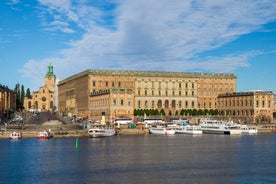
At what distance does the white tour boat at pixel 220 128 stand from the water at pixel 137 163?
38112 mm

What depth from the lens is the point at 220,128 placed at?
129 metres

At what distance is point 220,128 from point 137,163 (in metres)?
68.3

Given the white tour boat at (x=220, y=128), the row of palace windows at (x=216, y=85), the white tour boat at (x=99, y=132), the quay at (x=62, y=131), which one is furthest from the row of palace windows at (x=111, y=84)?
the white tour boat at (x=99, y=132)

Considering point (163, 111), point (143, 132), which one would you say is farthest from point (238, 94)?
point (143, 132)

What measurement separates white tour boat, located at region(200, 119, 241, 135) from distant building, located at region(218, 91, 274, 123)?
2472 centimetres

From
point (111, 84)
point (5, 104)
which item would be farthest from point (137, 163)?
point (5, 104)

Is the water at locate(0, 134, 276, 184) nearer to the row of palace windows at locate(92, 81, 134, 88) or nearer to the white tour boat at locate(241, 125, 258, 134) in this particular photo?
the white tour boat at locate(241, 125, 258, 134)

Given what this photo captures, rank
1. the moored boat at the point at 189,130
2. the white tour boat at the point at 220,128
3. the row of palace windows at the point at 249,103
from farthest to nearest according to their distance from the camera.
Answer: the row of palace windows at the point at 249,103
the moored boat at the point at 189,130
the white tour boat at the point at 220,128

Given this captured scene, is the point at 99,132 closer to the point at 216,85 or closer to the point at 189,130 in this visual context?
the point at 189,130

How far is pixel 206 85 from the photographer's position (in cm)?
17575

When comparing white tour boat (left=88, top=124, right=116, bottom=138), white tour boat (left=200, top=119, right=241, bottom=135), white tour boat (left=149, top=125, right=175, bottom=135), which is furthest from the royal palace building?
white tour boat (left=88, top=124, right=116, bottom=138)

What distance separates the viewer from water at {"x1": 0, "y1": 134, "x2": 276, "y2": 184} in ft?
176

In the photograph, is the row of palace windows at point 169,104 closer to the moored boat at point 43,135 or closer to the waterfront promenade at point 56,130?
the waterfront promenade at point 56,130

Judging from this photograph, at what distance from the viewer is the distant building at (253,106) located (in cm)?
15425
